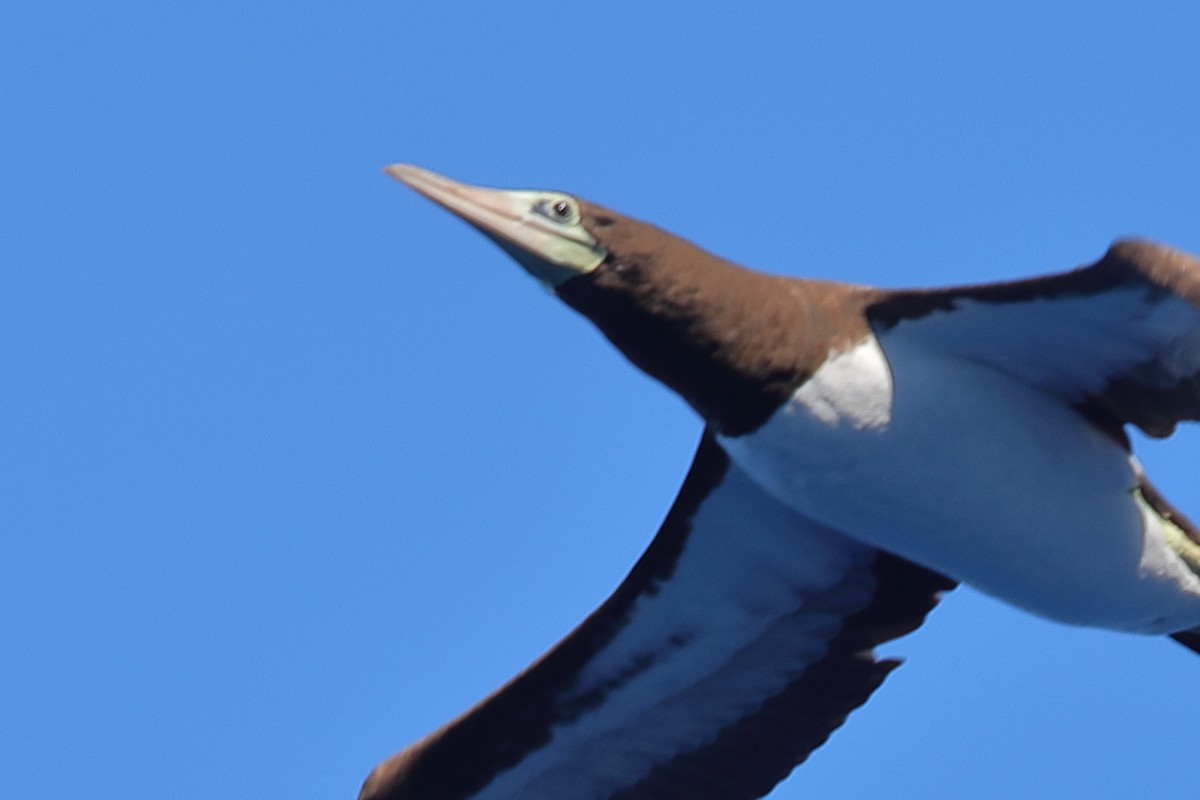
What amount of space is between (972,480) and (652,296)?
1893 millimetres

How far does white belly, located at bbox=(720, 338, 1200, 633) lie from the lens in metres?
11.2

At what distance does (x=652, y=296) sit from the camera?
36.2 ft

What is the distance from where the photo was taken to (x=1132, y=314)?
11.2 m

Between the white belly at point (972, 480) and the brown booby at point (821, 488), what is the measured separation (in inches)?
0.5

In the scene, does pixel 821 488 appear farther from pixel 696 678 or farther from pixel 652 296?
pixel 696 678

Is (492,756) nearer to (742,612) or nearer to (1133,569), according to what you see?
(742,612)

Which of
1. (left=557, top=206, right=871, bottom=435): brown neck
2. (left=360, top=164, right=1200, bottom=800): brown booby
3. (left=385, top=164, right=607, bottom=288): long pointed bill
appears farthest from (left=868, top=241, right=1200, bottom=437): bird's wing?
(left=385, top=164, right=607, bottom=288): long pointed bill

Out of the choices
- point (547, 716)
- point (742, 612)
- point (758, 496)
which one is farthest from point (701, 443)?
point (547, 716)

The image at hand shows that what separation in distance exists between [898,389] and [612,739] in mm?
3533

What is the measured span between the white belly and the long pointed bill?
1.24 metres

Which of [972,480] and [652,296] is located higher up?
[652,296]

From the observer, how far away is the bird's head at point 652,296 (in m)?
11.0

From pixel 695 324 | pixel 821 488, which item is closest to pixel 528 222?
pixel 695 324

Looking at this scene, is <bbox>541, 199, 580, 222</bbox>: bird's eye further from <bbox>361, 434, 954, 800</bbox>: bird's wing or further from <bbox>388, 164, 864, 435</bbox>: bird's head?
<bbox>361, 434, 954, 800</bbox>: bird's wing
